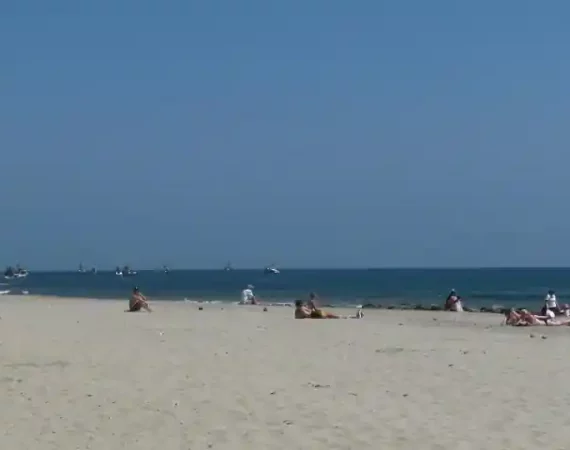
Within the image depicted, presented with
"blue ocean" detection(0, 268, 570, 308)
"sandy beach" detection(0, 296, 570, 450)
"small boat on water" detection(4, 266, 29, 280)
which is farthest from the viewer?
"small boat on water" detection(4, 266, 29, 280)

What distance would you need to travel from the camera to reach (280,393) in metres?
11.0

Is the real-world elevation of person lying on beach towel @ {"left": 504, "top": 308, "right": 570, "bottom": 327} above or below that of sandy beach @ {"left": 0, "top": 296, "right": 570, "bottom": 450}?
above

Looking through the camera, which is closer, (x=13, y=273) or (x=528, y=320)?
(x=528, y=320)

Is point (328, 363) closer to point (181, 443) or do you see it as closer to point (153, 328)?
point (181, 443)

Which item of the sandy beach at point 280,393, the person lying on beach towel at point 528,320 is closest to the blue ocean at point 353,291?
the person lying on beach towel at point 528,320

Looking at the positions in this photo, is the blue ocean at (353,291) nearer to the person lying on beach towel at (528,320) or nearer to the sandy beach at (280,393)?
the person lying on beach towel at (528,320)

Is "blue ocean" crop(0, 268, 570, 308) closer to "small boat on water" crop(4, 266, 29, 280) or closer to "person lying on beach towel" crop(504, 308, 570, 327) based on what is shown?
"person lying on beach towel" crop(504, 308, 570, 327)

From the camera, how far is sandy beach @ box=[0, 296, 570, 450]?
28.5ft

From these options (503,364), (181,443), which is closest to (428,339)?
(503,364)

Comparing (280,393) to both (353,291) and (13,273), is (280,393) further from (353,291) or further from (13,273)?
(13,273)

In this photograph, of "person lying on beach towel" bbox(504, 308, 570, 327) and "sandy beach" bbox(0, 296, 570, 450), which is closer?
"sandy beach" bbox(0, 296, 570, 450)

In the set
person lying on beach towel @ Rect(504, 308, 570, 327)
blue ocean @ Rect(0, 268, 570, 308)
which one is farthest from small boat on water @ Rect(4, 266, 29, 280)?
person lying on beach towel @ Rect(504, 308, 570, 327)

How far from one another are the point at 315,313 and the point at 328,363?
535 inches

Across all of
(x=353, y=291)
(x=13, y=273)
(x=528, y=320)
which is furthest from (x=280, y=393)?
(x=13, y=273)
